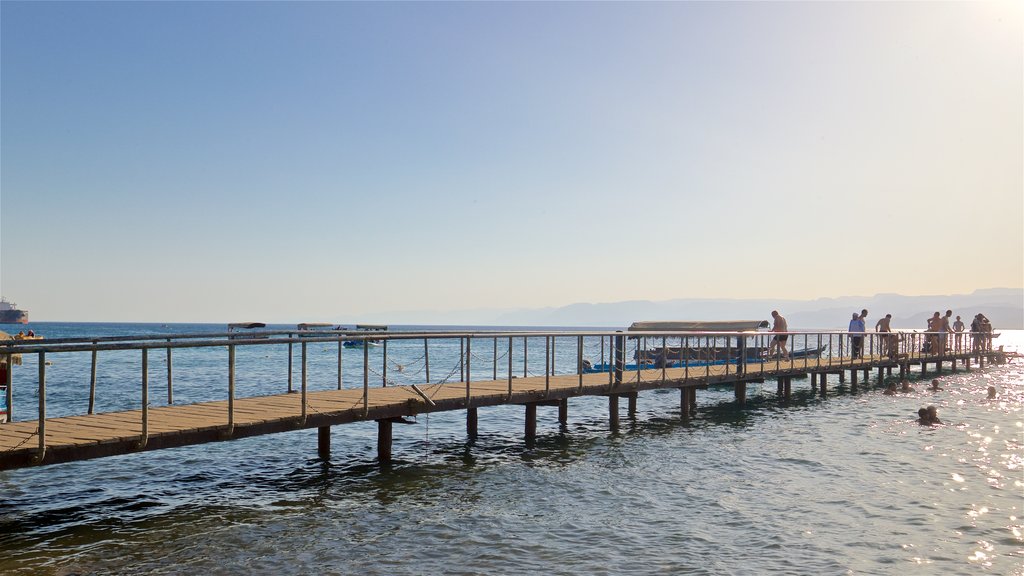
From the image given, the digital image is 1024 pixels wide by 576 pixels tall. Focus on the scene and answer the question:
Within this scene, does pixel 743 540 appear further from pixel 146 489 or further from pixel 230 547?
pixel 146 489

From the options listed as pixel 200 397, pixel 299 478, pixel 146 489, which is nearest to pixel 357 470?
pixel 299 478

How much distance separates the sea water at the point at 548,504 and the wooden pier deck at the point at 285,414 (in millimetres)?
1153

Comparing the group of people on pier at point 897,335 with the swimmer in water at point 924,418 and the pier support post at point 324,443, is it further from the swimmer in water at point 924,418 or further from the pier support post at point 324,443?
the pier support post at point 324,443

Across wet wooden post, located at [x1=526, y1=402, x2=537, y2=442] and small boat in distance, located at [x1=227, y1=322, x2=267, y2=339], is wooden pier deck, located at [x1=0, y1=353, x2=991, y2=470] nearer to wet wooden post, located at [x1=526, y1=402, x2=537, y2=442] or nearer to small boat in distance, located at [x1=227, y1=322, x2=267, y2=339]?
wet wooden post, located at [x1=526, y1=402, x2=537, y2=442]

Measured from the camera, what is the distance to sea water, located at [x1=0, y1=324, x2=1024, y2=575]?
30.5ft

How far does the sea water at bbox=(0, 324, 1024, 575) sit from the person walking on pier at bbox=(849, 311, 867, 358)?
10.2 meters

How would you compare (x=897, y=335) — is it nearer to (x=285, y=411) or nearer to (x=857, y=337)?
(x=857, y=337)

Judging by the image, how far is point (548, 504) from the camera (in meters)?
12.0

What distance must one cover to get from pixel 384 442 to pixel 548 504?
4.51 meters

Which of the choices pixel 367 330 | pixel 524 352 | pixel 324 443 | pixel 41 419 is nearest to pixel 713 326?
pixel 367 330

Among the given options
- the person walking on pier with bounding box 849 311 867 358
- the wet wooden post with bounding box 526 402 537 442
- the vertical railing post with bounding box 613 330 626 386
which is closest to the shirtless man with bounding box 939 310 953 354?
the person walking on pier with bounding box 849 311 867 358

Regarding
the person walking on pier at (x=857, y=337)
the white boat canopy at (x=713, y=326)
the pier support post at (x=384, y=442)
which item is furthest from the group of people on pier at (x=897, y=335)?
the pier support post at (x=384, y=442)

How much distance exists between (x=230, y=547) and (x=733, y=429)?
1446 cm

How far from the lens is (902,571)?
8.91 meters
